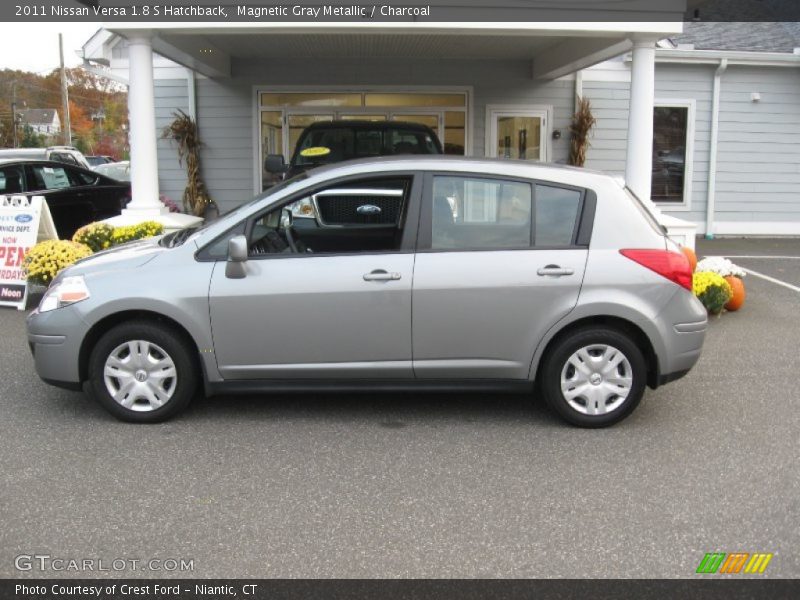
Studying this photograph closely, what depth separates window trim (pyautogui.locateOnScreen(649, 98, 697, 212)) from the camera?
14.7 metres

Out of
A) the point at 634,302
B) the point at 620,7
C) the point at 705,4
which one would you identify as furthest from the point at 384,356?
the point at 705,4

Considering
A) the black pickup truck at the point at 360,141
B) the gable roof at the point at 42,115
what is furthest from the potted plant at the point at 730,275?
the gable roof at the point at 42,115

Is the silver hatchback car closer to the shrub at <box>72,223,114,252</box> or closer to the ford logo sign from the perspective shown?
the ford logo sign

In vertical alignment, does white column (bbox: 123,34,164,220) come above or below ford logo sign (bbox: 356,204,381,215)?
above

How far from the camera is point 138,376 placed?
515cm

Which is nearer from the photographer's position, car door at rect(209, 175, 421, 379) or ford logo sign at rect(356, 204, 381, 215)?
car door at rect(209, 175, 421, 379)

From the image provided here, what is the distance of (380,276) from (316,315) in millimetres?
465

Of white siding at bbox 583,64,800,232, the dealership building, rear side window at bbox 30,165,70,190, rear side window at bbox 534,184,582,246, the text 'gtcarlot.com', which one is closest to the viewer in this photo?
the text 'gtcarlot.com'

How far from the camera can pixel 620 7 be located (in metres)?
9.14
